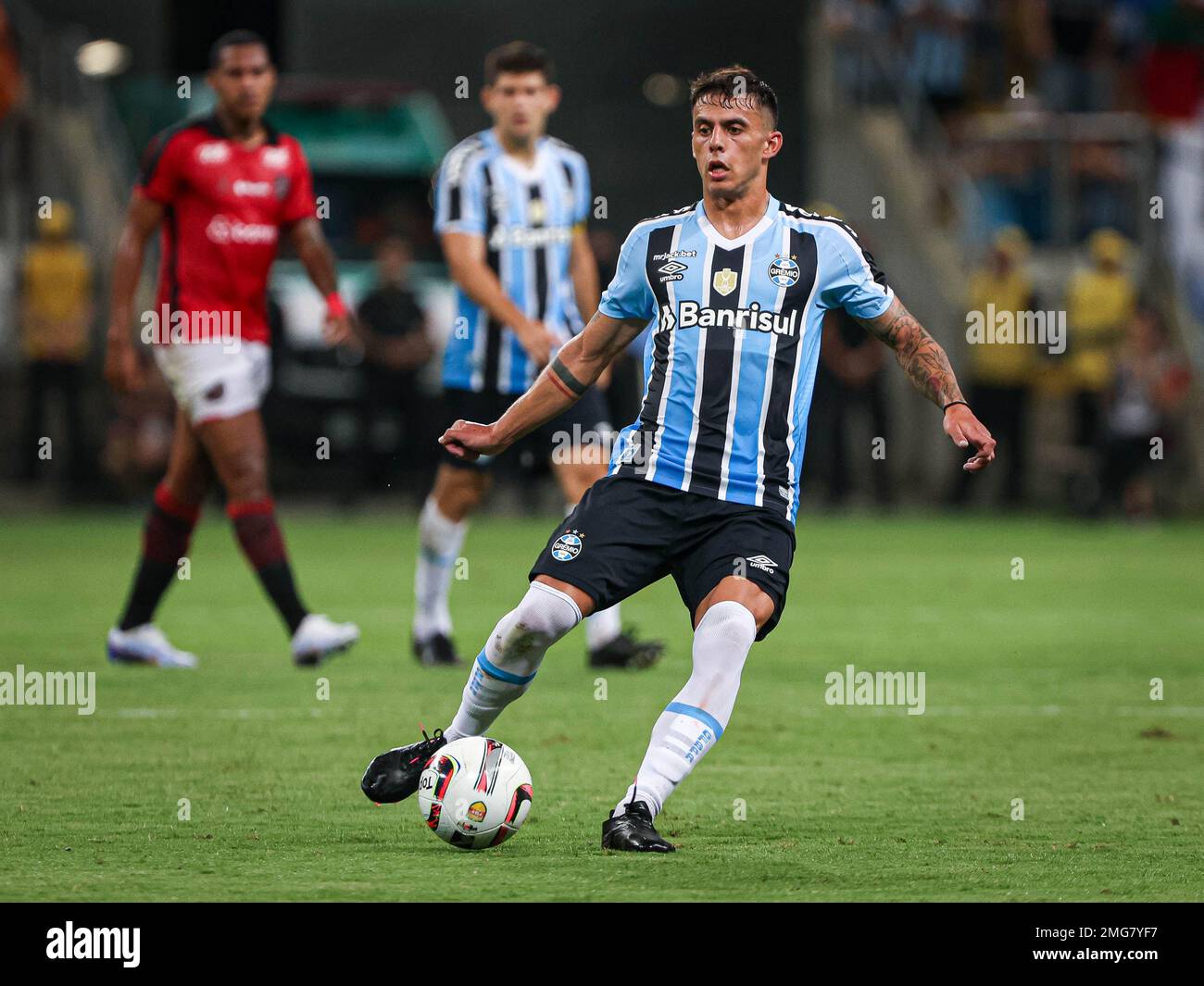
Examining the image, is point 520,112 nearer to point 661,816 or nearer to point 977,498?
point 661,816

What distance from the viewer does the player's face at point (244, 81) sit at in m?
9.80

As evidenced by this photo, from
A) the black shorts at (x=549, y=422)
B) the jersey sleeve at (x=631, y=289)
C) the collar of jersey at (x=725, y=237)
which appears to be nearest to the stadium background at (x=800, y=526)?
→ the black shorts at (x=549, y=422)

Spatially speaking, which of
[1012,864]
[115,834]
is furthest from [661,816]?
[115,834]

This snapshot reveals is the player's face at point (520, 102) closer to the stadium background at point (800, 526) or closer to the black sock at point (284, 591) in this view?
the stadium background at point (800, 526)

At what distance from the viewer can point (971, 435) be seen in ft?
19.7

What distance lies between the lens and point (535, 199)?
33.8 ft

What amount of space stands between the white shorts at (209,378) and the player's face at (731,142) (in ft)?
12.8

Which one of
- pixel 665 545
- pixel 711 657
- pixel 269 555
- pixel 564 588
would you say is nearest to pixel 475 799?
pixel 564 588

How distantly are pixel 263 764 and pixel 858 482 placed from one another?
15251 millimetres

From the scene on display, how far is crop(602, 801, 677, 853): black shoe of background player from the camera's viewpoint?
6012 millimetres

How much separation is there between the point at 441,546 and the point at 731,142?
4196mm

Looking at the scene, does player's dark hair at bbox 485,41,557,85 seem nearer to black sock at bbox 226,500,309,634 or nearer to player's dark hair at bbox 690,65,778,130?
black sock at bbox 226,500,309,634

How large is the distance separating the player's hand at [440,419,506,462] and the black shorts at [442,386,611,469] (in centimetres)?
316

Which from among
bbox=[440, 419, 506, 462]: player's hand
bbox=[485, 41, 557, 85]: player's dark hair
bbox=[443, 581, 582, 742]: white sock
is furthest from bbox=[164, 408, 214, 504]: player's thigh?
bbox=[440, 419, 506, 462]: player's hand
